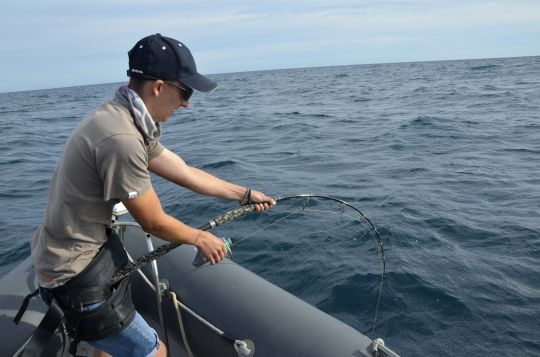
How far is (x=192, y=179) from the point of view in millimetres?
2645

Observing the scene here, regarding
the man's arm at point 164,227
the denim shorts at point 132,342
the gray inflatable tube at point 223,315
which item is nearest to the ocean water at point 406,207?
the gray inflatable tube at point 223,315

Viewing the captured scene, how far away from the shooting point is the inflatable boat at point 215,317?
2.53 m

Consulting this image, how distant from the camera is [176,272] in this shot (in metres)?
3.37

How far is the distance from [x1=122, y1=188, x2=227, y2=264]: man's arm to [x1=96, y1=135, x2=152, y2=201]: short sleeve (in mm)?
56

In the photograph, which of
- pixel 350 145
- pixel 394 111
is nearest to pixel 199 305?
pixel 350 145

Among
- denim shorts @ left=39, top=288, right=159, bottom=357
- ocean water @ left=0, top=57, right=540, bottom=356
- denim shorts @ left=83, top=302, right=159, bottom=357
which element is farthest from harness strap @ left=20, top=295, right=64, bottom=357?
ocean water @ left=0, top=57, right=540, bottom=356

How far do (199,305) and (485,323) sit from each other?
8.36 feet

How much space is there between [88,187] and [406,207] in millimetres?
5393

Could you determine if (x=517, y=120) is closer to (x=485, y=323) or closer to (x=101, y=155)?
(x=485, y=323)

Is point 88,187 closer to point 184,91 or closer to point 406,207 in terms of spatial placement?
point 184,91

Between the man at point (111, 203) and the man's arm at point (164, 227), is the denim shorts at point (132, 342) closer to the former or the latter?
the man at point (111, 203)

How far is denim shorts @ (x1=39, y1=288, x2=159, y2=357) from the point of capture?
2225 mm

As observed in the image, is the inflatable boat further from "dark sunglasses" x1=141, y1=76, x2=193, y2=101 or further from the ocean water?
the ocean water

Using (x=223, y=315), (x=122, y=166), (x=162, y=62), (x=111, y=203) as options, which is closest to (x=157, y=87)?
(x=162, y=62)
